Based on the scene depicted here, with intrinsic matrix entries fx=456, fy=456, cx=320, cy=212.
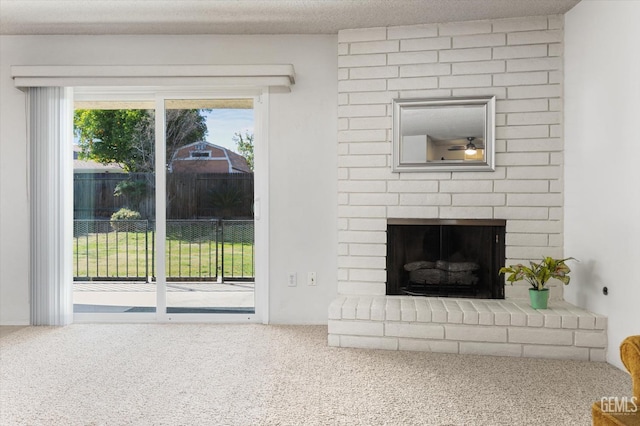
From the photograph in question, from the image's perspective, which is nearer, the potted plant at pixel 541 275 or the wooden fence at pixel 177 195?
the potted plant at pixel 541 275

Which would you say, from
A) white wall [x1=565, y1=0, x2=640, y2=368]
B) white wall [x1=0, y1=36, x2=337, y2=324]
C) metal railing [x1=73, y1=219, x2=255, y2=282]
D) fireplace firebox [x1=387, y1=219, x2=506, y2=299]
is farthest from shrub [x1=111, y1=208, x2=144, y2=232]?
white wall [x1=565, y1=0, x2=640, y2=368]

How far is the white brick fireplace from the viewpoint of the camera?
3293 millimetres

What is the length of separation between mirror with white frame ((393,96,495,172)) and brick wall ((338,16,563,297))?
Result: 0.21ft

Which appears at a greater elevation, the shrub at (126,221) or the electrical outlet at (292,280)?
the shrub at (126,221)

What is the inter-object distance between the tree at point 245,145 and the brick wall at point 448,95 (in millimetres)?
759

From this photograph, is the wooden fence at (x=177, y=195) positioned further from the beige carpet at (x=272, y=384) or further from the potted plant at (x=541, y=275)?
the potted plant at (x=541, y=275)

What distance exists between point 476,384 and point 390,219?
1396 mm

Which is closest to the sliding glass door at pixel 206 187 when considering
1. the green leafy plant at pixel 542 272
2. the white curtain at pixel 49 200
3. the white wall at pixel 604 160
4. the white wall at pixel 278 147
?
the white wall at pixel 278 147

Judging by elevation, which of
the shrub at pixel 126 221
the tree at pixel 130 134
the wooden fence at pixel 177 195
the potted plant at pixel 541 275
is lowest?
the potted plant at pixel 541 275

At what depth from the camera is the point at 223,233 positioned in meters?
3.75

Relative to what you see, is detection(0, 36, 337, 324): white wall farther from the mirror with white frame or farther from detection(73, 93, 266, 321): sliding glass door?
the mirror with white frame

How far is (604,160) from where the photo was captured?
279 cm

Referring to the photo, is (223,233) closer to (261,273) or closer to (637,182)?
(261,273)

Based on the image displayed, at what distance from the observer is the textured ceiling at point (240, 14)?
306 cm
